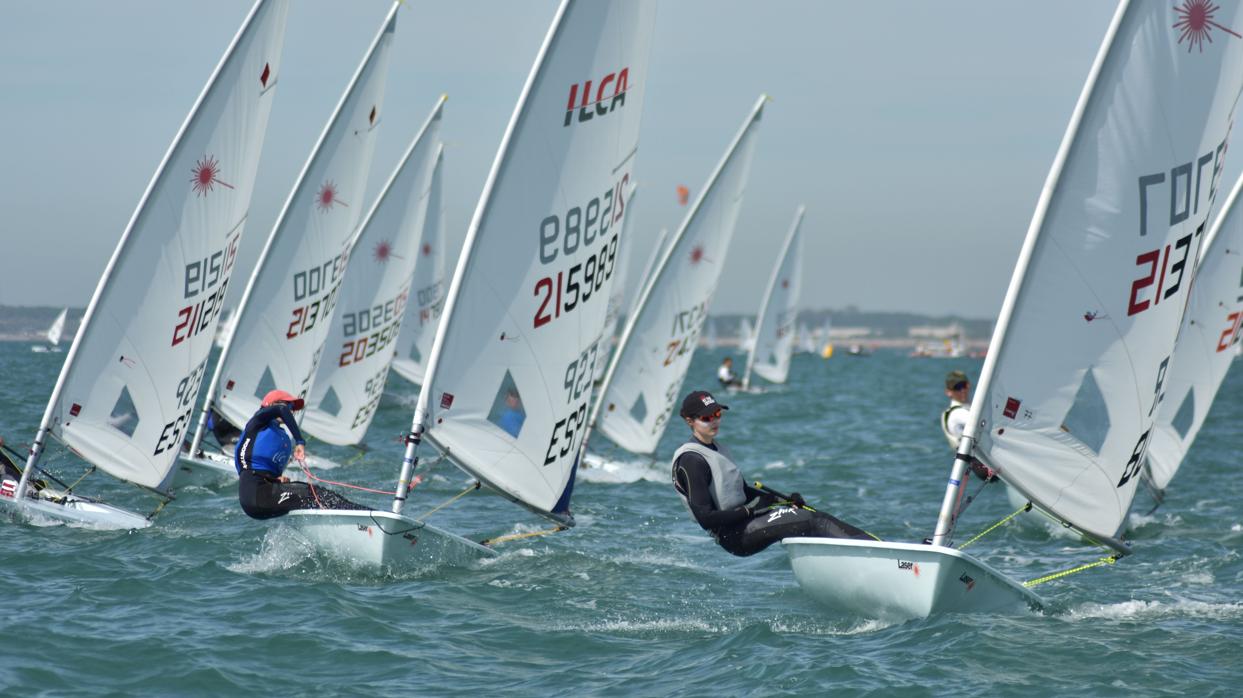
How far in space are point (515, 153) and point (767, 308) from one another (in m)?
38.9

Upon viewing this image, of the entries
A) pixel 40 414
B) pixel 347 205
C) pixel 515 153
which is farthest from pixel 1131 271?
pixel 40 414

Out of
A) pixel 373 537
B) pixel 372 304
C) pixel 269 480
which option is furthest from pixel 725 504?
pixel 372 304

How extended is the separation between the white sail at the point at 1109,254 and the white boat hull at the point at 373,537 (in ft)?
12.9

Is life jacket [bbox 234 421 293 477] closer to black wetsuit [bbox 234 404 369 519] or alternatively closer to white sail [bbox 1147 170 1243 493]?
black wetsuit [bbox 234 404 369 519]

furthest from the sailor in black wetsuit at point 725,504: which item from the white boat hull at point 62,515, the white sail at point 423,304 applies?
the white sail at point 423,304

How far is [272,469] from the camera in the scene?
10867 millimetres

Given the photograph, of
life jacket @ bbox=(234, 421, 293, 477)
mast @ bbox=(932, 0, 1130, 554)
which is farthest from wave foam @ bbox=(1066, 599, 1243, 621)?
life jacket @ bbox=(234, 421, 293, 477)

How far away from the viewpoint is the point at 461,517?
14.6 metres

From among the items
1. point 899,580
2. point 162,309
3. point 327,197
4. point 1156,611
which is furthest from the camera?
point 327,197

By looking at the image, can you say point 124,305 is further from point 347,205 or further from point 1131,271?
point 1131,271

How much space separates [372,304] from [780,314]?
103 feet

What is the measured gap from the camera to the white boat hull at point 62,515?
12086mm

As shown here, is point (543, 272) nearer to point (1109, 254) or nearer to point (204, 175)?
point (204, 175)

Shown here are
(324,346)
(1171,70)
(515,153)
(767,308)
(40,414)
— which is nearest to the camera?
(1171,70)
